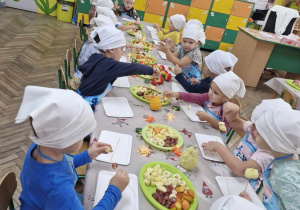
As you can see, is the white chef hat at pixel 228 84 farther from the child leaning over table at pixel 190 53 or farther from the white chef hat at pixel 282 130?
the child leaning over table at pixel 190 53

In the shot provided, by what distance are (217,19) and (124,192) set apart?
7001 millimetres

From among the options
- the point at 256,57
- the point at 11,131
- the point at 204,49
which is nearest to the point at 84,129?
the point at 11,131

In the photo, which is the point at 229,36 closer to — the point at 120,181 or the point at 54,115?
the point at 120,181

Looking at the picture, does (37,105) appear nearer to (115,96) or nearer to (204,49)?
(115,96)

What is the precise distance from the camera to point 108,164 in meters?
1.38

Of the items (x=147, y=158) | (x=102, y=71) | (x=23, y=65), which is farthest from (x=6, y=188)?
(x=23, y=65)

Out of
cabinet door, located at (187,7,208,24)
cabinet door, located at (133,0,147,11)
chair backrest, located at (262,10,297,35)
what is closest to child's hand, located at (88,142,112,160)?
chair backrest, located at (262,10,297,35)

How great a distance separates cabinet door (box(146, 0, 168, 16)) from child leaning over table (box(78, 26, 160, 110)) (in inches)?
203

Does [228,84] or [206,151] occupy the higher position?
[228,84]

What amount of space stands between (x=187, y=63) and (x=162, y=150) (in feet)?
5.60

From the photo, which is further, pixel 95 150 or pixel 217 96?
pixel 217 96

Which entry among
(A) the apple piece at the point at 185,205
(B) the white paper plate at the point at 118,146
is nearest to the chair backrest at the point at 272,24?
(B) the white paper plate at the point at 118,146

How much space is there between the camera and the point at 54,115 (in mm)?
993

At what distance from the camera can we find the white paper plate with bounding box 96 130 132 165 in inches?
55.6
